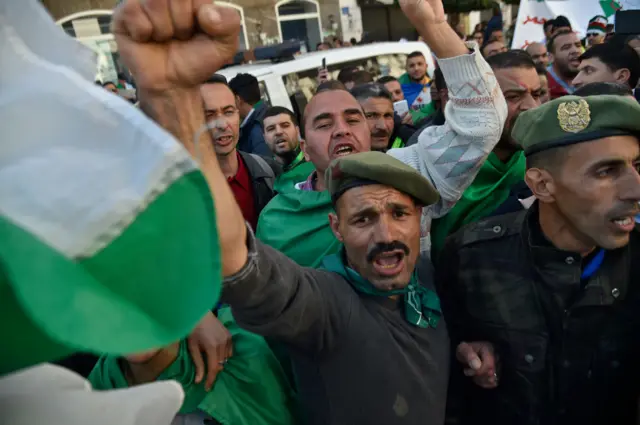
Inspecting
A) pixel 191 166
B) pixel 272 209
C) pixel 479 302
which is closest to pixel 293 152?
pixel 272 209

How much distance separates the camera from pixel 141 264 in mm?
467

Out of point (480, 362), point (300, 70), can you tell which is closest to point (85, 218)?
point (480, 362)

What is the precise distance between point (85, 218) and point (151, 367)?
0.85m

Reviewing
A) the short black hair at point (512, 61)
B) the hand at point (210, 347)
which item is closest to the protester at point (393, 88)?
the short black hair at point (512, 61)

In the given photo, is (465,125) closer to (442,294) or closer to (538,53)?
(442,294)

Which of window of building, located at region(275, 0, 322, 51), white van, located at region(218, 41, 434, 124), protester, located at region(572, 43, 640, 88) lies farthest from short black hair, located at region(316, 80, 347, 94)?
window of building, located at region(275, 0, 322, 51)

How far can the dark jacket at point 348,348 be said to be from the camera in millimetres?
1056

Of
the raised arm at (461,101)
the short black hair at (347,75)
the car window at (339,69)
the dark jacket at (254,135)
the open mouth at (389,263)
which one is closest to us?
the open mouth at (389,263)

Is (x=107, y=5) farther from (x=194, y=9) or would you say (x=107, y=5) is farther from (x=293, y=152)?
(x=194, y=9)

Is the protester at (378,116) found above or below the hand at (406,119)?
above

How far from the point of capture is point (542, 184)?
148 cm

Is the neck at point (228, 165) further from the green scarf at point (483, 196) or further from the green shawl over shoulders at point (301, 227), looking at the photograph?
the green scarf at point (483, 196)

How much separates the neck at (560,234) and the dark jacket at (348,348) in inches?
18.2

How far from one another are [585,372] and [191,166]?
139cm
